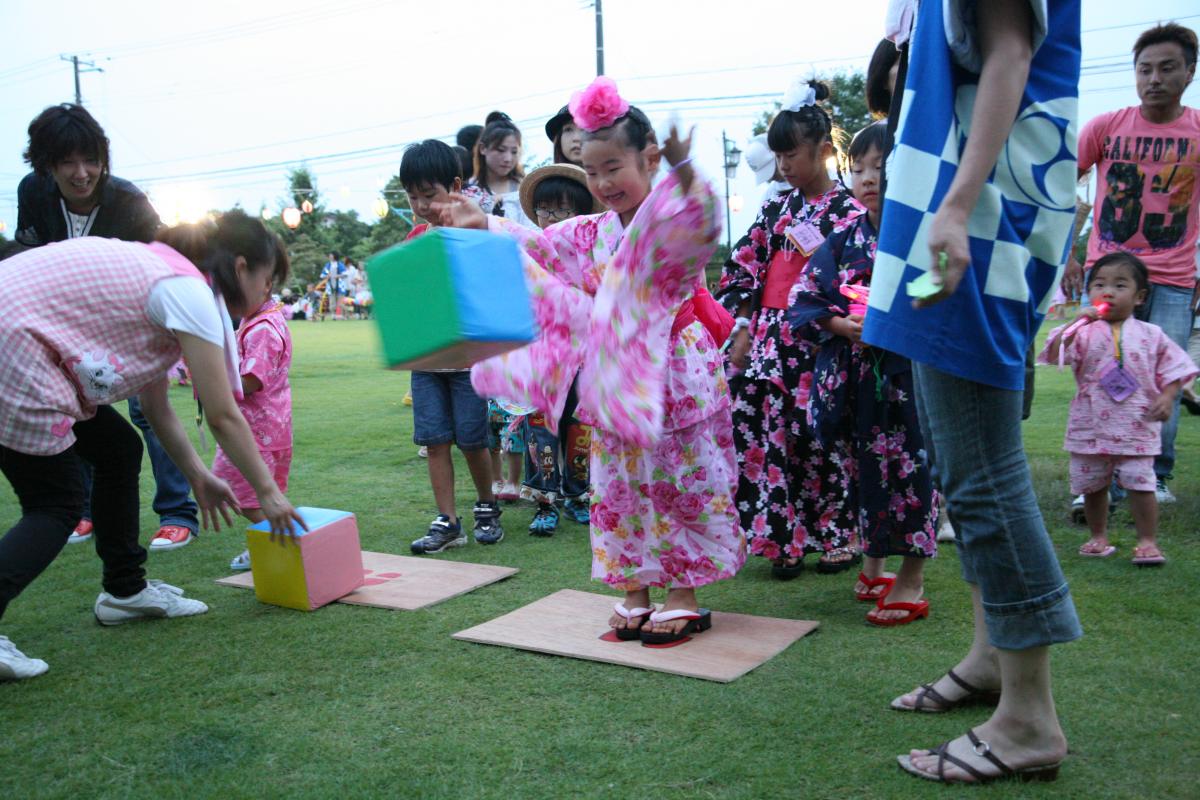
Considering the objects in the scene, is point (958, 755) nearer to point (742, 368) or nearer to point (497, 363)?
point (497, 363)

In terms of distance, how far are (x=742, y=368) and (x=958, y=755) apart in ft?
6.00

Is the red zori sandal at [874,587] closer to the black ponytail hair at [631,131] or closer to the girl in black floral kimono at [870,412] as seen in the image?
the girl in black floral kimono at [870,412]

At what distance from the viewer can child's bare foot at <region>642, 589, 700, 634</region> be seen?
286 centimetres

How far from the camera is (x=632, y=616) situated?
9.66 feet

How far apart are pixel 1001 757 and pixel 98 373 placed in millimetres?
2378

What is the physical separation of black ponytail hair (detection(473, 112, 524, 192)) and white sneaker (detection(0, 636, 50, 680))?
3279 mm

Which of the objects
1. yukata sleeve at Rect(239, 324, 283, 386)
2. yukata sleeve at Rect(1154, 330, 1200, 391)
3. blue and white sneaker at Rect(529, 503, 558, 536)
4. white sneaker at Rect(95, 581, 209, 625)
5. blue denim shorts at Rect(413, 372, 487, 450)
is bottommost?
blue and white sneaker at Rect(529, 503, 558, 536)

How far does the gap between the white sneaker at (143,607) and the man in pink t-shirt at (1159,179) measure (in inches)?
150

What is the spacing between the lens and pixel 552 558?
3908 mm

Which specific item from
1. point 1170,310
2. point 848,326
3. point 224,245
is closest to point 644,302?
point 848,326

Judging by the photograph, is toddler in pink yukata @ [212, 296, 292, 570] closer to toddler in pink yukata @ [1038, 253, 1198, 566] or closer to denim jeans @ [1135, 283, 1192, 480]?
toddler in pink yukata @ [1038, 253, 1198, 566]

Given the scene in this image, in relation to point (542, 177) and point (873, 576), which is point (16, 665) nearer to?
point (873, 576)

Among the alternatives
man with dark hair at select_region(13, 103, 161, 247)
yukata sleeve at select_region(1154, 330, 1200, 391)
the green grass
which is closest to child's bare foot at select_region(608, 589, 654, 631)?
the green grass

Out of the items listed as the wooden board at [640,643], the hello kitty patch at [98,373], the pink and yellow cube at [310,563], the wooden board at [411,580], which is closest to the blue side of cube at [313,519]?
the pink and yellow cube at [310,563]
